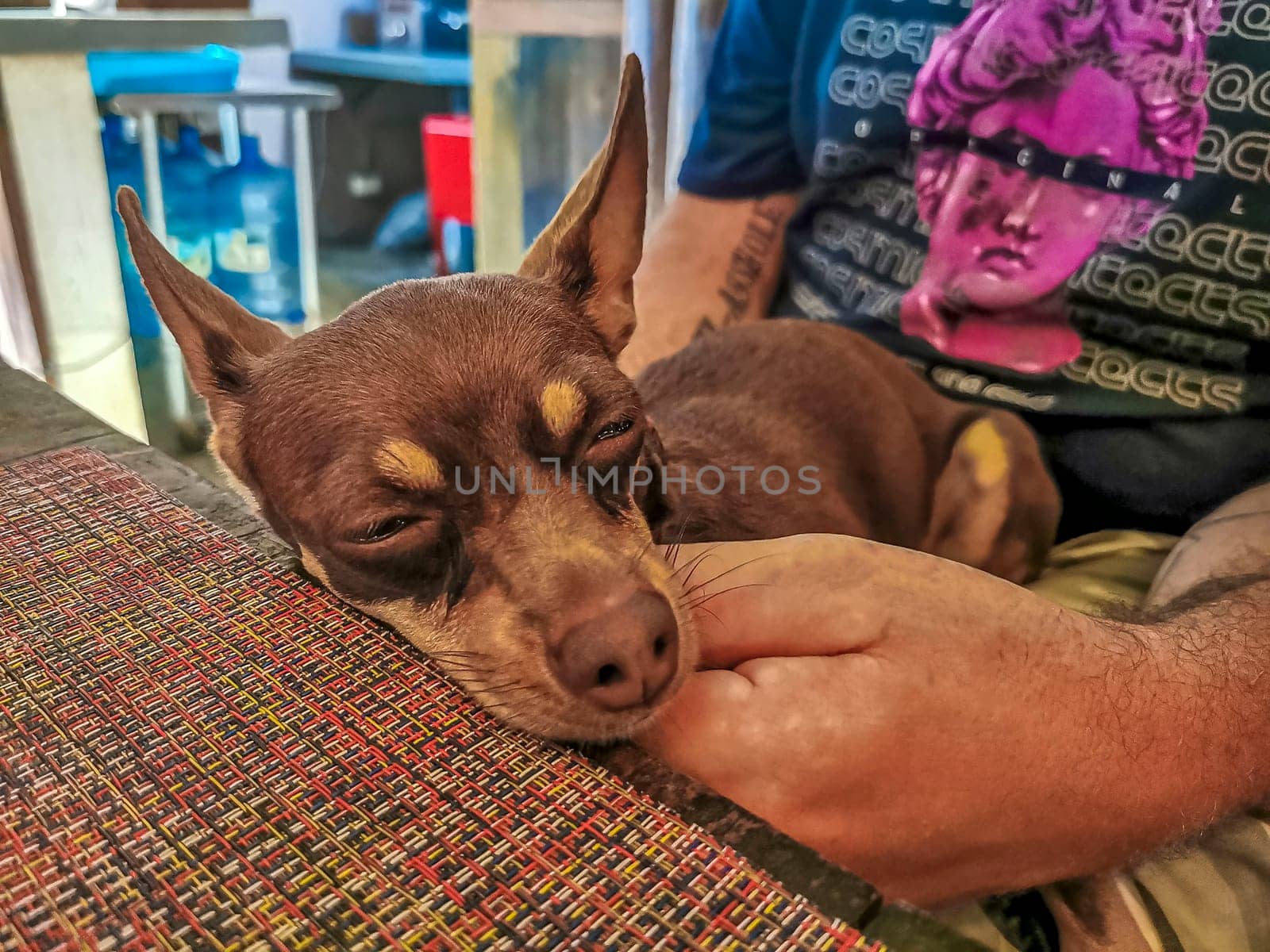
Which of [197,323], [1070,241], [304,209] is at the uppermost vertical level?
[1070,241]

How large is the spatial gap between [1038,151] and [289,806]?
198 centimetres

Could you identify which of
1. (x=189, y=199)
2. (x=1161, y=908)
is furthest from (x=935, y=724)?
(x=189, y=199)

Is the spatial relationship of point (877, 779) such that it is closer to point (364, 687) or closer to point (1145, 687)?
point (1145, 687)

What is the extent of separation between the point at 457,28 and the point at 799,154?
5635 millimetres

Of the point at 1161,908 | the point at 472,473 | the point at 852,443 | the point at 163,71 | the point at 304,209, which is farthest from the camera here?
the point at 304,209

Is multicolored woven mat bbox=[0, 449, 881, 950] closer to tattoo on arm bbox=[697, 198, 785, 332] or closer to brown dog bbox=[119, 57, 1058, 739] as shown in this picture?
brown dog bbox=[119, 57, 1058, 739]

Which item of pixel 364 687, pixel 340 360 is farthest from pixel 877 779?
pixel 340 360

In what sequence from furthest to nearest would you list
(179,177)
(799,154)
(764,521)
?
(179,177) → (799,154) → (764,521)

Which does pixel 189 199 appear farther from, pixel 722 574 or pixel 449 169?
pixel 722 574

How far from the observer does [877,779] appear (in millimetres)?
1161

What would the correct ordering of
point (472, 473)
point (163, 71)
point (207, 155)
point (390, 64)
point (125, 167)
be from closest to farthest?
point (472, 473) < point (163, 71) < point (125, 167) < point (207, 155) < point (390, 64)

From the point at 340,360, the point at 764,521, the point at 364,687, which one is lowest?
the point at 764,521

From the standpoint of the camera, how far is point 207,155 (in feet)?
17.1

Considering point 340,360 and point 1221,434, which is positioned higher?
point 340,360
